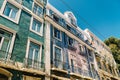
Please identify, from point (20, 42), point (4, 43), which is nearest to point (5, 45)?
point (4, 43)

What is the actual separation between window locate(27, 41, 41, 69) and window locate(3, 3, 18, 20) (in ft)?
10.1

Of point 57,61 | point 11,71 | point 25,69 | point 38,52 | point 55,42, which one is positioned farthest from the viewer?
point 55,42

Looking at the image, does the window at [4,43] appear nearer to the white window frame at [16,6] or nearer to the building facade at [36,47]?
the building facade at [36,47]

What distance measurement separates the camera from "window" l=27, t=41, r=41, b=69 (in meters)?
11.1

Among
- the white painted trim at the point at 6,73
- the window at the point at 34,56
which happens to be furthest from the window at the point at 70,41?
the white painted trim at the point at 6,73

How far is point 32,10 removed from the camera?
48.0ft

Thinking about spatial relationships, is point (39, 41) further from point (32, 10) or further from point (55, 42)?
point (32, 10)

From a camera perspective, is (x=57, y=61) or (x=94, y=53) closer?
(x=57, y=61)

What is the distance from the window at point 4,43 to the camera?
9406mm

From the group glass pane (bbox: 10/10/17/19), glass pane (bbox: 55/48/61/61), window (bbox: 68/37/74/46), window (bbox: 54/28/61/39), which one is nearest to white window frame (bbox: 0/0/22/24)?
glass pane (bbox: 10/10/17/19)

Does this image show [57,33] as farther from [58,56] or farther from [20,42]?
[20,42]

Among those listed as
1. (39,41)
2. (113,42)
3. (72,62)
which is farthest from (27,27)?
(113,42)

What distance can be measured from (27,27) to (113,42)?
101ft

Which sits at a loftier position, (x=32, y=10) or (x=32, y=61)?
(x=32, y=10)
